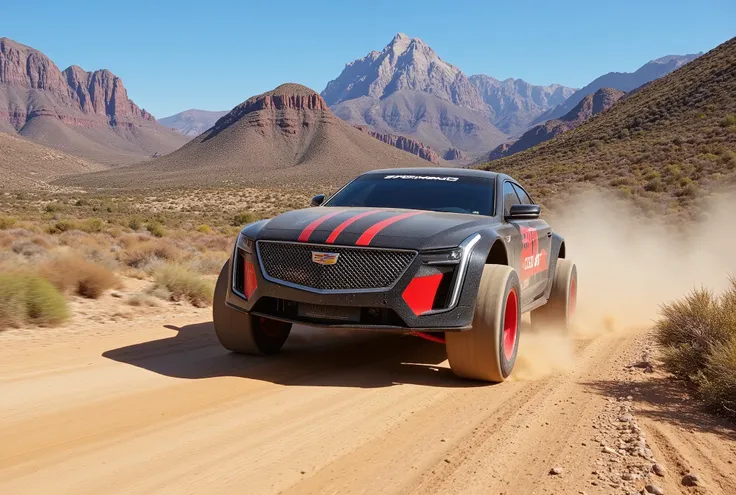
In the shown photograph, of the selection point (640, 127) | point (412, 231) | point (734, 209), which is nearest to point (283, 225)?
point (412, 231)

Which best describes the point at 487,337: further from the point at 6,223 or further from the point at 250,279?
the point at 6,223

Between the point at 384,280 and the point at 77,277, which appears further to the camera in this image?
the point at 77,277

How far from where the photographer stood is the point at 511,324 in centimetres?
550

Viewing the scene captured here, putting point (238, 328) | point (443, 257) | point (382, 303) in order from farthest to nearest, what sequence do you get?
point (238, 328) < point (443, 257) < point (382, 303)

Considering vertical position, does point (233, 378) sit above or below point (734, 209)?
below

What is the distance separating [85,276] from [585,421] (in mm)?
6750

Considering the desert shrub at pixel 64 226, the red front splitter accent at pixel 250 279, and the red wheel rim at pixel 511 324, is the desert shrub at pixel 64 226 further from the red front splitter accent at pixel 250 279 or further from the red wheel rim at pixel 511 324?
the red wheel rim at pixel 511 324

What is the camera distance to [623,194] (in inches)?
1089

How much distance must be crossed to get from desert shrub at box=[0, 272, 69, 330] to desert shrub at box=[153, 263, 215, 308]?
2.12 metres

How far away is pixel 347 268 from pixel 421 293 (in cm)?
55

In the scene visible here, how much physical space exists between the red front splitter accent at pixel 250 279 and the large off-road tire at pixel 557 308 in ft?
13.4

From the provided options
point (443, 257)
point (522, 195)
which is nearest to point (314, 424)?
point (443, 257)

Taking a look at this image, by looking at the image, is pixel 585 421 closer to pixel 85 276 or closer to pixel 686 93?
pixel 85 276

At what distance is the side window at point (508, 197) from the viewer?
246 inches
